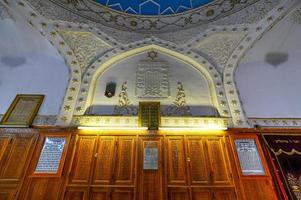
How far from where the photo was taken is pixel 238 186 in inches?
147

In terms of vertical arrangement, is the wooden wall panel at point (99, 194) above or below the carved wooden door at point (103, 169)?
below

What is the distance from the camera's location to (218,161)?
402cm

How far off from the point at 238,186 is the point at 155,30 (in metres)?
3.96

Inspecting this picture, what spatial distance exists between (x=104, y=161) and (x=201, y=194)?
65.4 inches

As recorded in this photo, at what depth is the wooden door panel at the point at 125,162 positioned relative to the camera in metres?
3.80

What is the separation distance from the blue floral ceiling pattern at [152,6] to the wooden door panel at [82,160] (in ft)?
10.4

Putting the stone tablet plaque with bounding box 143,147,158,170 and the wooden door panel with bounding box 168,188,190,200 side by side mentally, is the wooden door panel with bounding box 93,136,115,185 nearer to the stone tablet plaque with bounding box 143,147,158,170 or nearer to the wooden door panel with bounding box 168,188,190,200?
the stone tablet plaque with bounding box 143,147,158,170

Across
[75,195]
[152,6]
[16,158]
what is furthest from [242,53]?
[16,158]

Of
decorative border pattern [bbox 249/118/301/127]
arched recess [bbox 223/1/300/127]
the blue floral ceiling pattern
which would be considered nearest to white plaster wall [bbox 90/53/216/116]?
arched recess [bbox 223/1/300/127]

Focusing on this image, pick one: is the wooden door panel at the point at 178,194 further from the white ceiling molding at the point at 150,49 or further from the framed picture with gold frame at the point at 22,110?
the framed picture with gold frame at the point at 22,110

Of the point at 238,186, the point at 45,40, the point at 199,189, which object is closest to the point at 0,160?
the point at 45,40

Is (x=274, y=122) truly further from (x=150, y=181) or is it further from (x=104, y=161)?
(x=104, y=161)

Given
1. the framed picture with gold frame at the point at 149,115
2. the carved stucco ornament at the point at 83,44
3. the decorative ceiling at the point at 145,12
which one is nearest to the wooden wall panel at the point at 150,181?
the framed picture with gold frame at the point at 149,115

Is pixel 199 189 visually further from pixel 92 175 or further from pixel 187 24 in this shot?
pixel 187 24
